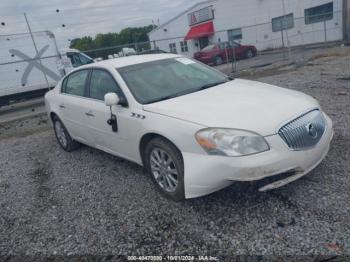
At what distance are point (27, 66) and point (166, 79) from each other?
40.4 feet

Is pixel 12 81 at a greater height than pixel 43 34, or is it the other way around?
pixel 43 34

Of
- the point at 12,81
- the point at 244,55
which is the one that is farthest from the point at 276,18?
the point at 12,81

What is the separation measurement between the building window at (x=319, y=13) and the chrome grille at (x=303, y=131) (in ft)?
66.5

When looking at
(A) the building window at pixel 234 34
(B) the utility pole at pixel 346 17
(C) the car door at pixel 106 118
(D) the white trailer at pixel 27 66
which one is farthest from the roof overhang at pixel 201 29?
(C) the car door at pixel 106 118

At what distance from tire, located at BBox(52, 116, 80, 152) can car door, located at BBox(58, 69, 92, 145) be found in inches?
9.9

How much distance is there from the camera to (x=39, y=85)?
583 inches

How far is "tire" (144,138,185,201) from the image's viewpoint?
10.9 ft

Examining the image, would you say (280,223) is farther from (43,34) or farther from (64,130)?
(43,34)

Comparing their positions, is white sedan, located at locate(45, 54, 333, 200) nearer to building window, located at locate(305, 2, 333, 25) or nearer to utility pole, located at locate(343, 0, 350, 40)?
utility pole, located at locate(343, 0, 350, 40)

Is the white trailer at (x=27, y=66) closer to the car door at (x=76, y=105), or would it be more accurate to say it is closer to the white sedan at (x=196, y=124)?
the car door at (x=76, y=105)

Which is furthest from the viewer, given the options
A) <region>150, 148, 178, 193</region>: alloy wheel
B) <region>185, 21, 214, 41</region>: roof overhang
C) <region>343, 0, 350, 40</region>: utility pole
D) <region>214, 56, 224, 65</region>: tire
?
<region>185, 21, 214, 41</region>: roof overhang

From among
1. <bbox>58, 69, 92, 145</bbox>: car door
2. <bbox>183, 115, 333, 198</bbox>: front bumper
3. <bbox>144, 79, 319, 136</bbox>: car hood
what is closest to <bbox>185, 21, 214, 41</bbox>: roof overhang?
<bbox>58, 69, 92, 145</bbox>: car door

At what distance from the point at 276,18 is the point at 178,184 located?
2491 centimetres

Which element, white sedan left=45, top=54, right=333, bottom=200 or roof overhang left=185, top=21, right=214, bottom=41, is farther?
roof overhang left=185, top=21, right=214, bottom=41
